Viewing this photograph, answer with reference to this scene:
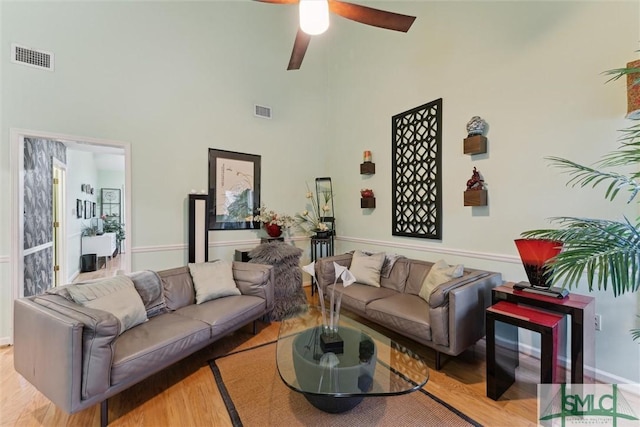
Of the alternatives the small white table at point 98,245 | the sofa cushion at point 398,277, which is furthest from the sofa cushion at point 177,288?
the small white table at point 98,245

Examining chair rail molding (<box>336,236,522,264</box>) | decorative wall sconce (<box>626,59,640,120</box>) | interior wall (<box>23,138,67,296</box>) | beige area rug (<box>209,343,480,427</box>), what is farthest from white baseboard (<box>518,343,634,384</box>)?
interior wall (<box>23,138,67,296</box>)

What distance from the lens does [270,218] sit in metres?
4.18

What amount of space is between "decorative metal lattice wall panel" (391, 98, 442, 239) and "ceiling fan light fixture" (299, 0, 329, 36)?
1.84 meters

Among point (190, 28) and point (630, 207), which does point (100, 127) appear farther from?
point (630, 207)

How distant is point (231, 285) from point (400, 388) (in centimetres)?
194

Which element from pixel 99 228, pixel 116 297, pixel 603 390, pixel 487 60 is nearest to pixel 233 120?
pixel 116 297

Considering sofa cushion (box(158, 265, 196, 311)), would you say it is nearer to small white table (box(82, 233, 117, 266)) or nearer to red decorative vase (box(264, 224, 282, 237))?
red decorative vase (box(264, 224, 282, 237))

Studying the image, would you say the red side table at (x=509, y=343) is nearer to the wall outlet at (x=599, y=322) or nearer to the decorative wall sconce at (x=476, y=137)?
the wall outlet at (x=599, y=322)

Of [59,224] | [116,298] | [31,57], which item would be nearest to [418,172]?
[116,298]

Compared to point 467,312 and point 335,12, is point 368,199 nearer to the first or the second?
point 467,312

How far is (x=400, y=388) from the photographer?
1.58m

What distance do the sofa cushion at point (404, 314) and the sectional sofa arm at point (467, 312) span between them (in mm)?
208

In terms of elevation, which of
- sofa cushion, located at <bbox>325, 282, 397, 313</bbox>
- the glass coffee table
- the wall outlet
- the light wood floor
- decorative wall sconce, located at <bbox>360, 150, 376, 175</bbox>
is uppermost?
decorative wall sconce, located at <bbox>360, 150, 376, 175</bbox>

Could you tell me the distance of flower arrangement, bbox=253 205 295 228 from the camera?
4160 mm
